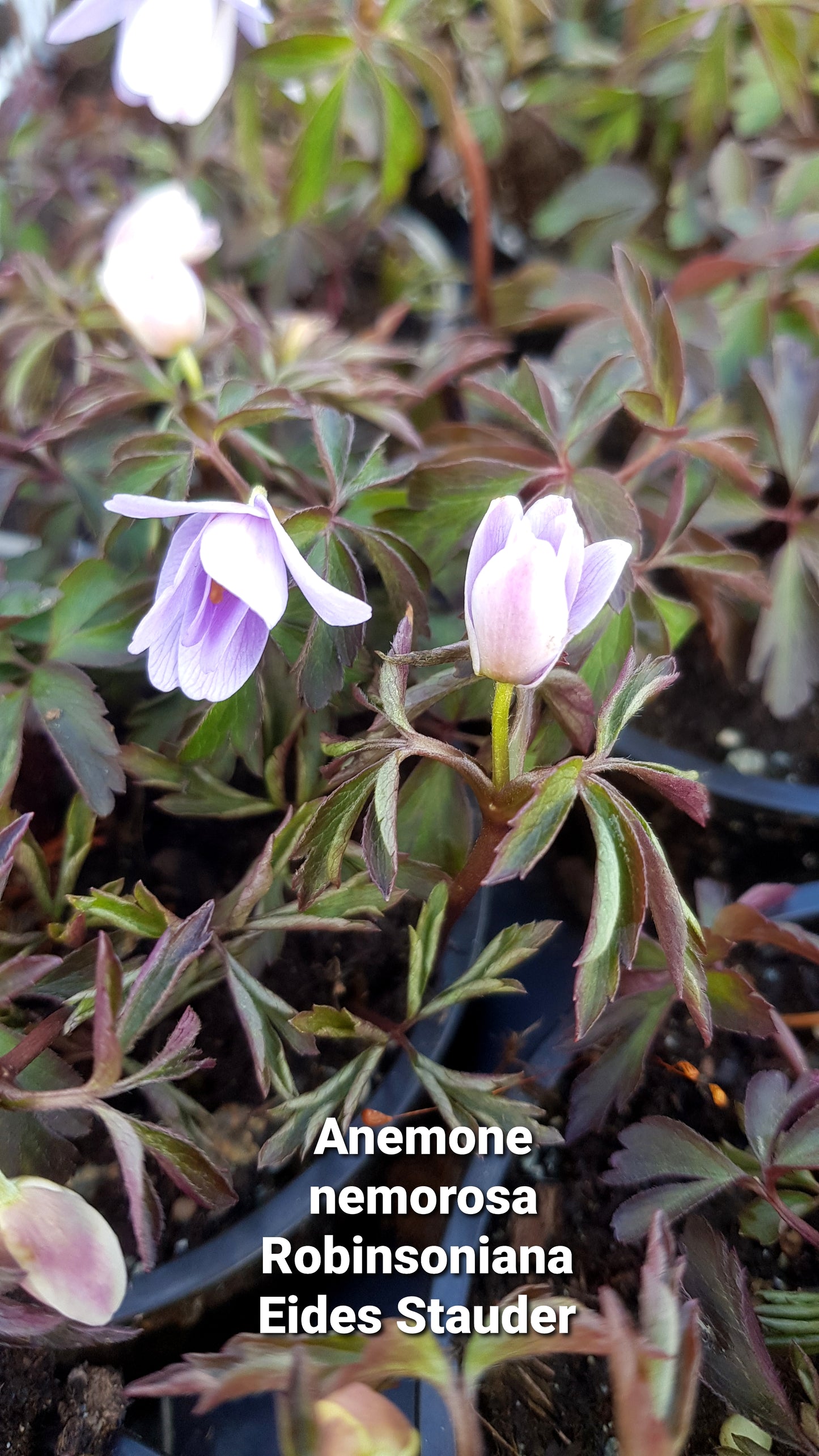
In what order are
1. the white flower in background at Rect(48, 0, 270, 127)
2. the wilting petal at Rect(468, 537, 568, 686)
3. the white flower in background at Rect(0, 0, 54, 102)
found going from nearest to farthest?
the wilting petal at Rect(468, 537, 568, 686)
the white flower in background at Rect(48, 0, 270, 127)
the white flower in background at Rect(0, 0, 54, 102)

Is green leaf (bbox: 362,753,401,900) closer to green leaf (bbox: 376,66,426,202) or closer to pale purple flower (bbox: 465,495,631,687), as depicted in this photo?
pale purple flower (bbox: 465,495,631,687)

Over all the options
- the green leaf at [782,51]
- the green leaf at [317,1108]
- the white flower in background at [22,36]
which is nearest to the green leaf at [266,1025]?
the green leaf at [317,1108]

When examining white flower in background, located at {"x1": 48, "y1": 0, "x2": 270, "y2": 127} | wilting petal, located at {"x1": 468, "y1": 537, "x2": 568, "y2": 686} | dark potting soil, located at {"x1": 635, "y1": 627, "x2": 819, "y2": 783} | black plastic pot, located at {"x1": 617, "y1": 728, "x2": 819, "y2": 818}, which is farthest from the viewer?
dark potting soil, located at {"x1": 635, "y1": 627, "x2": 819, "y2": 783}

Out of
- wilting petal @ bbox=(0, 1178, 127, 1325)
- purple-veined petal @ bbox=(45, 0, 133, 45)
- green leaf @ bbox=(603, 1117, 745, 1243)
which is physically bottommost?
green leaf @ bbox=(603, 1117, 745, 1243)

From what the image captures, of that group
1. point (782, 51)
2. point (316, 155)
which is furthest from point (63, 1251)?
point (782, 51)

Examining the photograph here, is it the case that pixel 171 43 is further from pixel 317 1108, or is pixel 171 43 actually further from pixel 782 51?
pixel 317 1108

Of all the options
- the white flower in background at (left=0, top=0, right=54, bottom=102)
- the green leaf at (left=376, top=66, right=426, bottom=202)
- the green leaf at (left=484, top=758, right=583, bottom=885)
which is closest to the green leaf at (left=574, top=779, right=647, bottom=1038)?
the green leaf at (left=484, top=758, right=583, bottom=885)

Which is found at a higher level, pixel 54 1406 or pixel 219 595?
pixel 219 595
